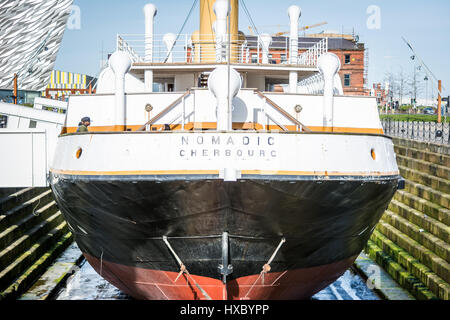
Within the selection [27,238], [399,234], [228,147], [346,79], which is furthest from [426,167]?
[346,79]

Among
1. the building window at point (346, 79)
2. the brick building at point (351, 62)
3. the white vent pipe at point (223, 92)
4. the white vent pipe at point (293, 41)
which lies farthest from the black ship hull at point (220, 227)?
the building window at point (346, 79)

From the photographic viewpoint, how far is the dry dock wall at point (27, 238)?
1182 cm

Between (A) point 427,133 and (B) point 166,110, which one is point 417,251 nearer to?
(B) point 166,110

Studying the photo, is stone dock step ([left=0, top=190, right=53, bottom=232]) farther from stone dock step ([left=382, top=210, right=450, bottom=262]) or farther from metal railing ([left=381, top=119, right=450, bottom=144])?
metal railing ([left=381, top=119, right=450, bottom=144])

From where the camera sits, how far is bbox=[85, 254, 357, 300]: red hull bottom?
9.07 m

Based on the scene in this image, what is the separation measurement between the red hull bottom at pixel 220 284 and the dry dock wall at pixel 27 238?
100 inches

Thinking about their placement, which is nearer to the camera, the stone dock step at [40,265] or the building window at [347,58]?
→ the stone dock step at [40,265]

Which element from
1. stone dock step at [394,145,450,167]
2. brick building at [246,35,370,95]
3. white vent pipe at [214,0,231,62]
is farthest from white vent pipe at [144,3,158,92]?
brick building at [246,35,370,95]

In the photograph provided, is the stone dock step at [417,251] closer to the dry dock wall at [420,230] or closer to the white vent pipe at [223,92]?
the dry dock wall at [420,230]

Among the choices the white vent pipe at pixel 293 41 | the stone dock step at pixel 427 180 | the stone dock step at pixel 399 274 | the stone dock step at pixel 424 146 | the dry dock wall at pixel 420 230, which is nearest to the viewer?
the stone dock step at pixel 399 274

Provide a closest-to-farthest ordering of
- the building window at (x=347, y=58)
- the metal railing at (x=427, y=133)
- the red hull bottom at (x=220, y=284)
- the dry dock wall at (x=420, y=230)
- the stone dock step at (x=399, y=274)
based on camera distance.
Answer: the red hull bottom at (x=220, y=284) → the stone dock step at (x=399, y=274) → the dry dock wall at (x=420, y=230) → the metal railing at (x=427, y=133) → the building window at (x=347, y=58)

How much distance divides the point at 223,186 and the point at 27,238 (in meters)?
7.94

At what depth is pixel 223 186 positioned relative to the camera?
7887 millimetres
